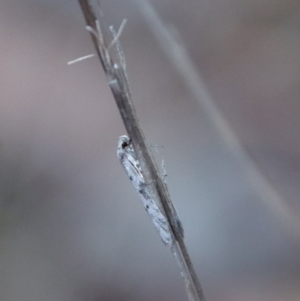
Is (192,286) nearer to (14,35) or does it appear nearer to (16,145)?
(16,145)

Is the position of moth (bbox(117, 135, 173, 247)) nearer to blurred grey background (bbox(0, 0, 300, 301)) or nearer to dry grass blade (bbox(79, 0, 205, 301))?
dry grass blade (bbox(79, 0, 205, 301))

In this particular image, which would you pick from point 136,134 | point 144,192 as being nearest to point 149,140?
point 144,192

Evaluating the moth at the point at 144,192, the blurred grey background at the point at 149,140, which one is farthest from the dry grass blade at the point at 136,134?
the blurred grey background at the point at 149,140

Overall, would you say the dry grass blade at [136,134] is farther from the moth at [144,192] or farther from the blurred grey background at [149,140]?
the blurred grey background at [149,140]

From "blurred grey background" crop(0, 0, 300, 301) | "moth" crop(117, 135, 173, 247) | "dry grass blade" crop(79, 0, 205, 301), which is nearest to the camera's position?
"dry grass blade" crop(79, 0, 205, 301)

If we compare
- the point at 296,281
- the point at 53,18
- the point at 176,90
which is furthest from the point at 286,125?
the point at 53,18

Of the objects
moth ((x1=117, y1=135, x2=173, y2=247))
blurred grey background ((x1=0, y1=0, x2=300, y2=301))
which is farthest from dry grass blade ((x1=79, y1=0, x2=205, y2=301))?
blurred grey background ((x1=0, y1=0, x2=300, y2=301))
